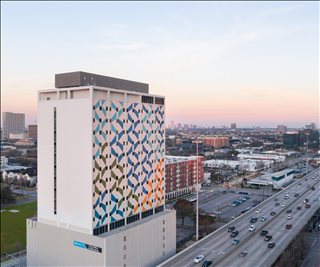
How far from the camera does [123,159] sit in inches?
364

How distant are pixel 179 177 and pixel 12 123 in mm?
48130

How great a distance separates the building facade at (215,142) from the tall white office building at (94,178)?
1605 inches

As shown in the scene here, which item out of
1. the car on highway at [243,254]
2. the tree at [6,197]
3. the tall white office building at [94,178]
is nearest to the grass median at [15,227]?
the tree at [6,197]

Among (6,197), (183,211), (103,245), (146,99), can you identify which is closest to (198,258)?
(103,245)

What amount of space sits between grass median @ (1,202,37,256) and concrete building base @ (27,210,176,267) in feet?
10.6

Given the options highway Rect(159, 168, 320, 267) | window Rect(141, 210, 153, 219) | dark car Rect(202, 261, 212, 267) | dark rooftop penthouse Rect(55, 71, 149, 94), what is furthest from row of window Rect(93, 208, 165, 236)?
dark rooftop penthouse Rect(55, 71, 149, 94)

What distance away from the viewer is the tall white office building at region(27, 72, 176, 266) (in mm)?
8328

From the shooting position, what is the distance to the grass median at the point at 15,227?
12.3m

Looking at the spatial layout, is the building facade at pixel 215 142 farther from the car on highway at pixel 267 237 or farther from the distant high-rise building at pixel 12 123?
the car on highway at pixel 267 237

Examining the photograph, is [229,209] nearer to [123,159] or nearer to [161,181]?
[161,181]

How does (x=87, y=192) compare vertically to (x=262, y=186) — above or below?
above

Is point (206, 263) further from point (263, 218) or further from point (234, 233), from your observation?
point (263, 218)

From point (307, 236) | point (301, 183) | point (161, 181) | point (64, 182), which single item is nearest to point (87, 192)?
point (64, 182)

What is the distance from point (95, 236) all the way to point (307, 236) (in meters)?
9.30
